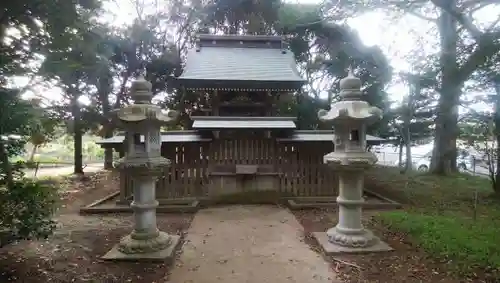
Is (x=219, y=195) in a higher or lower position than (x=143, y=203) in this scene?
lower

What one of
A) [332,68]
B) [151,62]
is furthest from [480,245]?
[151,62]

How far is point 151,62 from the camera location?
16047mm

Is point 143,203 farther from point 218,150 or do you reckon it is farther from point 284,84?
point 284,84

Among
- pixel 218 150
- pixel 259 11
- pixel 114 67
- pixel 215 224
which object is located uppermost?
pixel 259 11

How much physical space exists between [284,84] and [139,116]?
5.62 m

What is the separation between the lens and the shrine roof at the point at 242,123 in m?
8.82

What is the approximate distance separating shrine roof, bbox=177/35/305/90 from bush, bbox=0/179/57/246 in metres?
6.33

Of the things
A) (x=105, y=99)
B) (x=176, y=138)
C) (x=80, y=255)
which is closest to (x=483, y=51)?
(x=176, y=138)

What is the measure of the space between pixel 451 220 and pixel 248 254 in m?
4.25

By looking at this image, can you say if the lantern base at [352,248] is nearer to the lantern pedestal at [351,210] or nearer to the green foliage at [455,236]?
the lantern pedestal at [351,210]

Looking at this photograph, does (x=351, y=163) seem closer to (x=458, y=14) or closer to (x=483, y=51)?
(x=483, y=51)

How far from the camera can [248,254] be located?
5297 mm

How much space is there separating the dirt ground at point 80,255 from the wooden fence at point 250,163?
1.36 metres

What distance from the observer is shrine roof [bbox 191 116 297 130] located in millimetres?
8820
